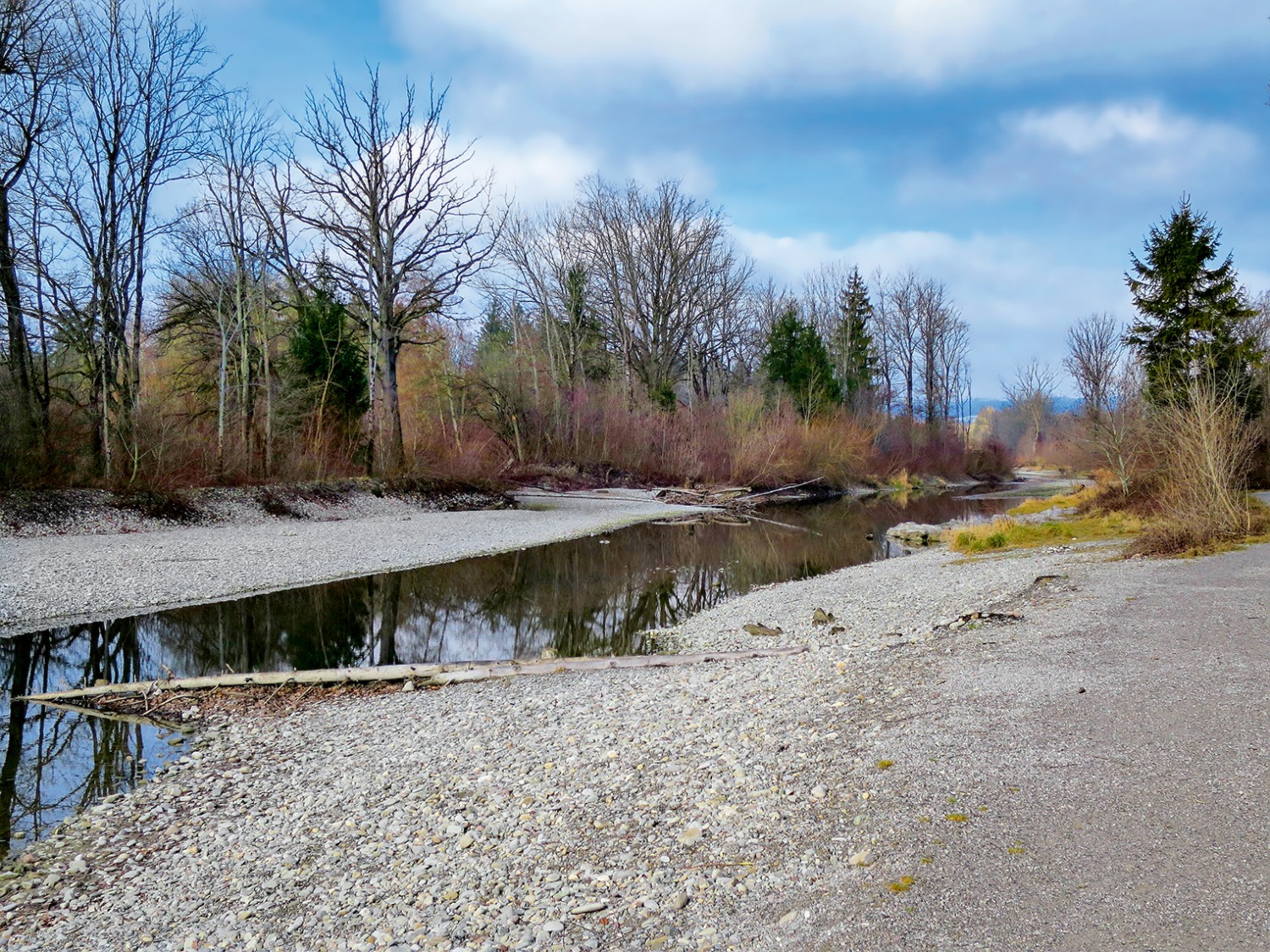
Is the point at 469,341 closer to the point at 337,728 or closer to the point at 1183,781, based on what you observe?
the point at 337,728

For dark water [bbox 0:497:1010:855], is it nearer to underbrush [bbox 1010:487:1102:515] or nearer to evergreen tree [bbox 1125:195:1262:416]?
underbrush [bbox 1010:487:1102:515]

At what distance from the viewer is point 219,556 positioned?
1543cm

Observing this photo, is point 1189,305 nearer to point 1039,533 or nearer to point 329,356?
point 1039,533

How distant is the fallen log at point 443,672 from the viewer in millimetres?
8008

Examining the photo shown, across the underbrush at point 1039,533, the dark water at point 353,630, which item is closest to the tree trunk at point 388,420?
the dark water at point 353,630

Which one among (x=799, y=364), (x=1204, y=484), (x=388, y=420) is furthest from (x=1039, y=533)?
(x=799, y=364)

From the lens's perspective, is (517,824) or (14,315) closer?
(517,824)

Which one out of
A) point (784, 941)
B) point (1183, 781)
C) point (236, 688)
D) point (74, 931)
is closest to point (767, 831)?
point (784, 941)

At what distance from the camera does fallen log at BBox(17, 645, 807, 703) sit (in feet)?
26.3

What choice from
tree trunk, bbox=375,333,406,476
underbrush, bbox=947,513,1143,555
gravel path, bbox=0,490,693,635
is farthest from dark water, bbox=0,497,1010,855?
tree trunk, bbox=375,333,406,476

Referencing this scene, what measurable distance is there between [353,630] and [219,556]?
6098mm

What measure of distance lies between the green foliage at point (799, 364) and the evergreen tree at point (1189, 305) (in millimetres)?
19336

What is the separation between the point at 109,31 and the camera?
2181 centimetres

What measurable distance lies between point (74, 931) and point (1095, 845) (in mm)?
5054
